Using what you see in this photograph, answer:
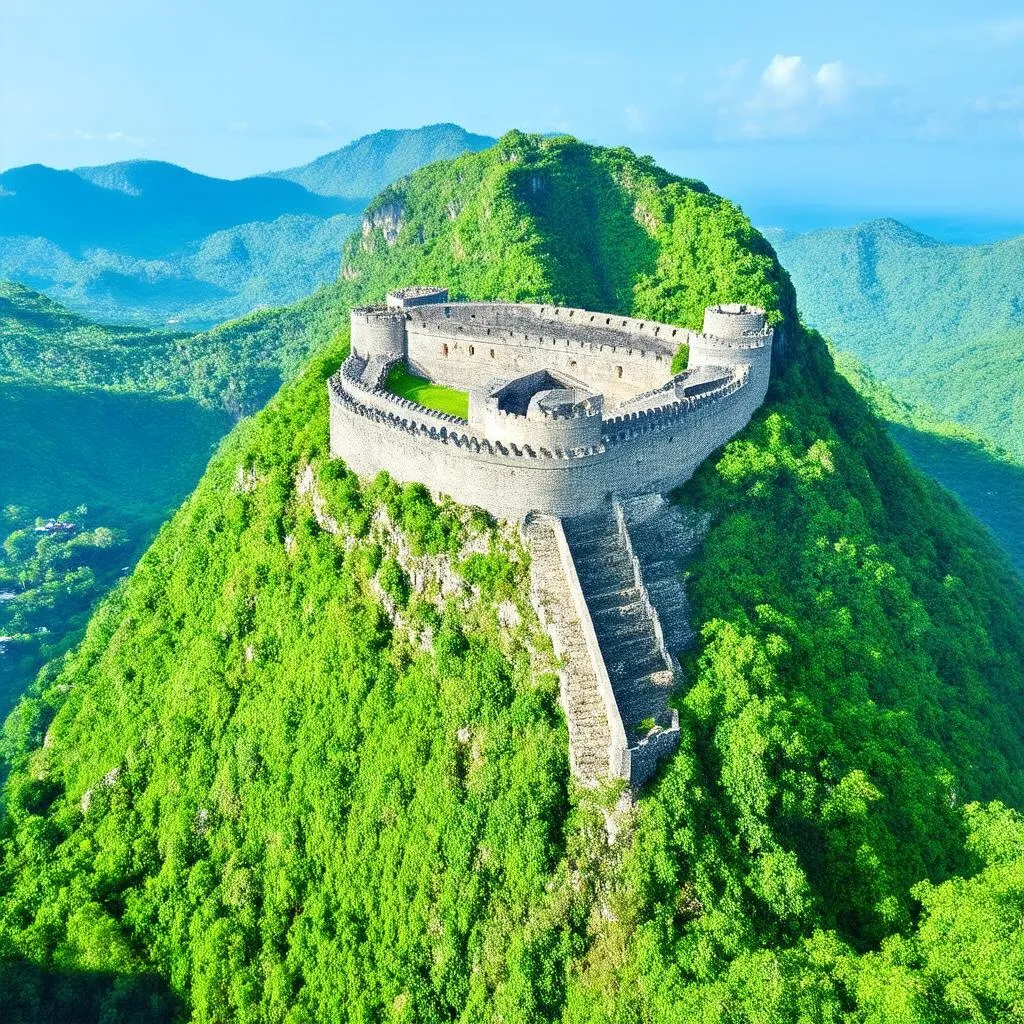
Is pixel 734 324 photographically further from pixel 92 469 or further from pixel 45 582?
pixel 92 469

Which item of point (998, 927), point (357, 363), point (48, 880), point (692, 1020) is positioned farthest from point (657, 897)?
point (357, 363)

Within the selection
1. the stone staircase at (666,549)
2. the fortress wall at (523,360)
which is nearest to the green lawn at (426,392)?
the fortress wall at (523,360)

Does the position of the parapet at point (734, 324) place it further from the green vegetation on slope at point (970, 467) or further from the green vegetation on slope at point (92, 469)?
the green vegetation on slope at point (92, 469)

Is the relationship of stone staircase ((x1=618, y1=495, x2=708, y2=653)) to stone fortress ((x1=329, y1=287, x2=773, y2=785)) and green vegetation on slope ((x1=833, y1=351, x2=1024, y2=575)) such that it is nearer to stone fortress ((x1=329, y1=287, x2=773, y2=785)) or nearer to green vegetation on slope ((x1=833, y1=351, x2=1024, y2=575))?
stone fortress ((x1=329, y1=287, x2=773, y2=785))

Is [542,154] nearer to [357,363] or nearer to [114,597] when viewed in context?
[357,363]

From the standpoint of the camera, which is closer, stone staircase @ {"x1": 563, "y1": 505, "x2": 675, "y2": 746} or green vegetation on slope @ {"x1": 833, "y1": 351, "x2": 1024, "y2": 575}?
stone staircase @ {"x1": 563, "y1": 505, "x2": 675, "y2": 746}

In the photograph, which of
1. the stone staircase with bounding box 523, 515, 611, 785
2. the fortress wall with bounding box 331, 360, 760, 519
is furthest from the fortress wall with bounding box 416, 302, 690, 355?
the stone staircase with bounding box 523, 515, 611, 785

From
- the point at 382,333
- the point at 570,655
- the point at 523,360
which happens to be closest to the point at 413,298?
the point at 382,333
